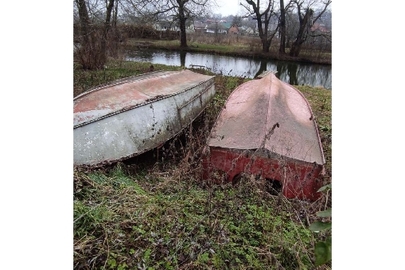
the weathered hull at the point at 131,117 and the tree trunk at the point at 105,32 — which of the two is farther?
the tree trunk at the point at 105,32

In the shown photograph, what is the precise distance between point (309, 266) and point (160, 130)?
2054 mm

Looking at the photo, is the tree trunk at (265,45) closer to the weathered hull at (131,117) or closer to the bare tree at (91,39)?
the bare tree at (91,39)

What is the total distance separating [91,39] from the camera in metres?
4.60

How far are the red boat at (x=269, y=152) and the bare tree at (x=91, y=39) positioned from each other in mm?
1692

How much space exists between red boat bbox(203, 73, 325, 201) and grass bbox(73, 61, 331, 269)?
0.44 ft

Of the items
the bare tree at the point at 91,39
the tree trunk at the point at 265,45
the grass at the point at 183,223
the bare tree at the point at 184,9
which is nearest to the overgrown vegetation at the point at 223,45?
the tree trunk at the point at 265,45

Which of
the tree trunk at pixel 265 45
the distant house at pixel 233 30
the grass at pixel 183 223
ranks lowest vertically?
the grass at pixel 183 223

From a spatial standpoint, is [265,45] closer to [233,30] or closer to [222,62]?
[233,30]

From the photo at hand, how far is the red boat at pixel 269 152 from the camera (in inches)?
106
